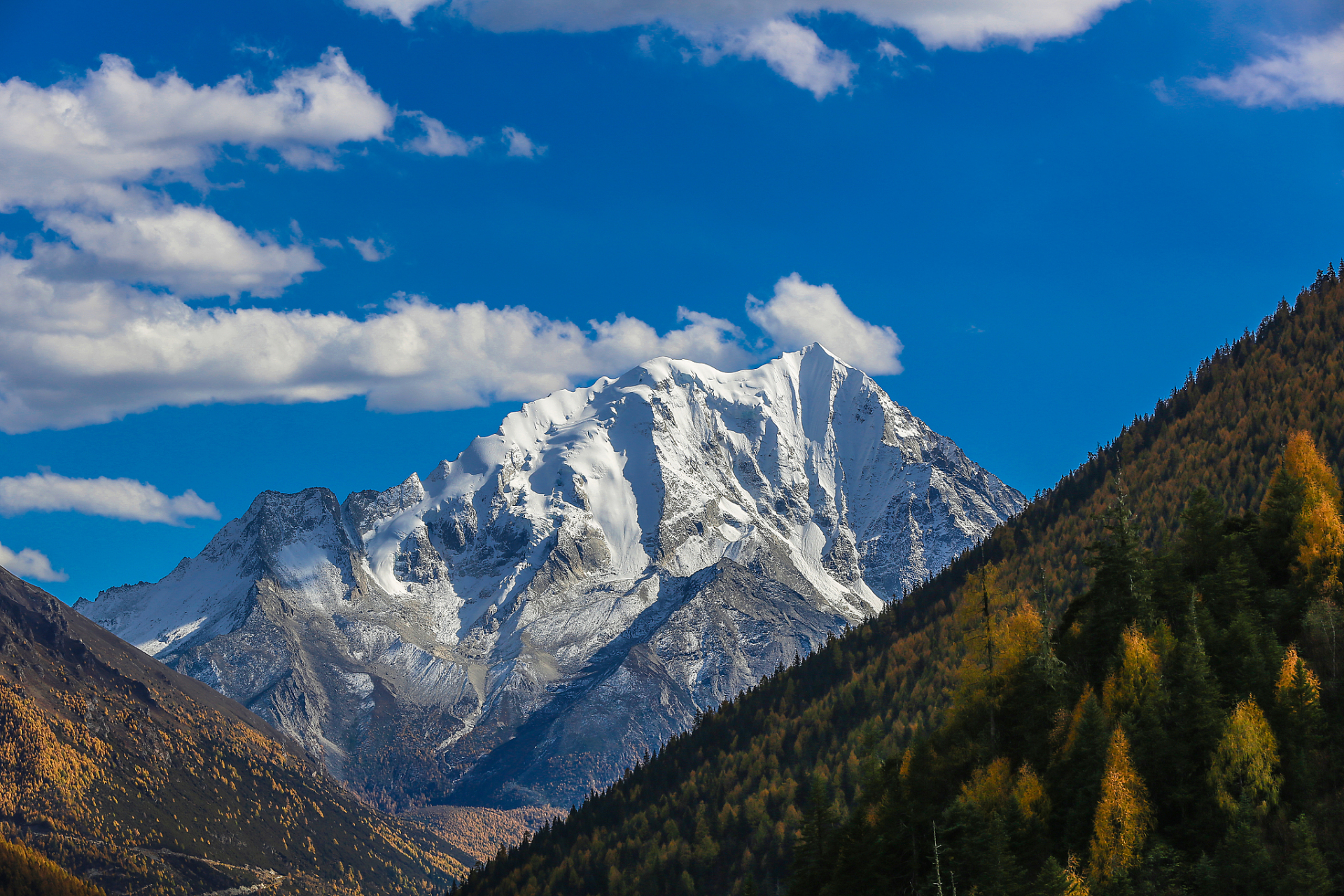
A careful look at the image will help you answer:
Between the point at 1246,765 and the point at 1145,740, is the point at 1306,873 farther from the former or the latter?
the point at 1145,740

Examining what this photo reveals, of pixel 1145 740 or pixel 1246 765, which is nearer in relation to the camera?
pixel 1246 765

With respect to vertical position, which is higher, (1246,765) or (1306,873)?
(1246,765)

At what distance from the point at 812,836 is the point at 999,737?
995 inches

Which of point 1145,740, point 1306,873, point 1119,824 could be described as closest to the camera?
point 1306,873

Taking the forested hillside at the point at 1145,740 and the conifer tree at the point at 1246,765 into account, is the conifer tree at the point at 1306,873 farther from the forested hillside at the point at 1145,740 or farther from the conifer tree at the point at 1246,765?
the conifer tree at the point at 1246,765

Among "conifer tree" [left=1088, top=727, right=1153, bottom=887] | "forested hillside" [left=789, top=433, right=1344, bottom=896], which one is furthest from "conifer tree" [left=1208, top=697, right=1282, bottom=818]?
"conifer tree" [left=1088, top=727, right=1153, bottom=887]

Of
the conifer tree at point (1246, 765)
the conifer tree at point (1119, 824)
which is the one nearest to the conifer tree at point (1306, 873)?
the conifer tree at point (1246, 765)

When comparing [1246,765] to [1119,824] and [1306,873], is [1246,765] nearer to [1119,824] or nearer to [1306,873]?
[1119,824]

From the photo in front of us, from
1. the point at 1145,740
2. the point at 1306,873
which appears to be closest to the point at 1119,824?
the point at 1145,740

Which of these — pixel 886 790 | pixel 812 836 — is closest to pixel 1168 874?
pixel 886 790

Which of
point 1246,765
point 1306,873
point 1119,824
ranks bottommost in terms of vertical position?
point 1306,873

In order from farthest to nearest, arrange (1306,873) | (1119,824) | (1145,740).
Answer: (1145,740)
(1119,824)
(1306,873)

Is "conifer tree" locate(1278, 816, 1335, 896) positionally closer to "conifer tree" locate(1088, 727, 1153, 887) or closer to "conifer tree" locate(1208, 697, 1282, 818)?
"conifer tree" locate(1208, 697, 1282, 818)

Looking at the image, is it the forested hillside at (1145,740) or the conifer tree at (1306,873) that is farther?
the forested hillside at (1145,740)
